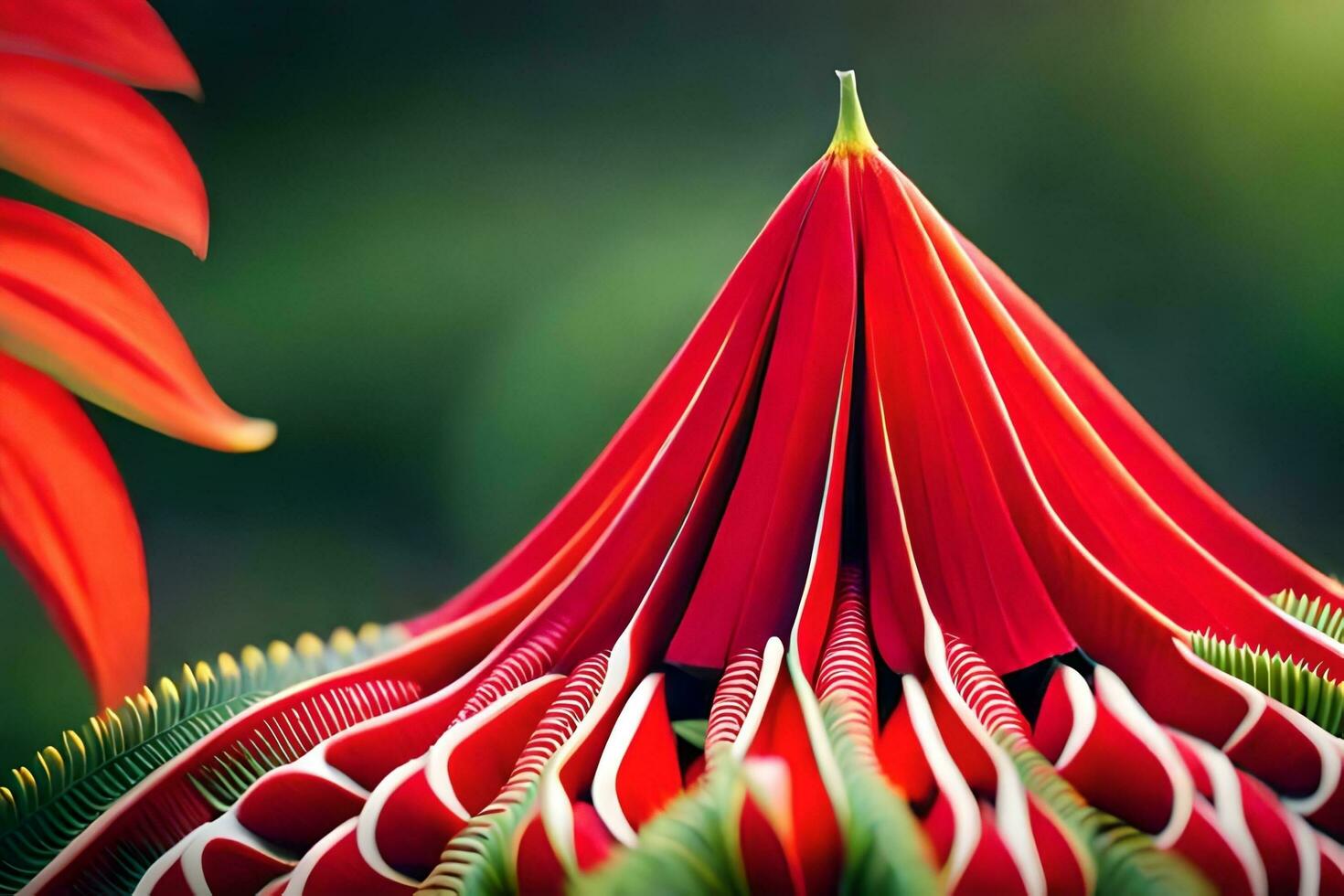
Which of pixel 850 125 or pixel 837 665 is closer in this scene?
pixel 837 665

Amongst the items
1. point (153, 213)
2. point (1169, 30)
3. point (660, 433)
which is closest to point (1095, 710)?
point (660, 433)

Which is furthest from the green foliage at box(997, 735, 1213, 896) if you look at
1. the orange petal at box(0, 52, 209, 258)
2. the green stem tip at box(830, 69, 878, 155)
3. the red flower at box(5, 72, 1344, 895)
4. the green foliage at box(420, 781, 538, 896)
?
the orange petal at box(0, 52, 209, 258)

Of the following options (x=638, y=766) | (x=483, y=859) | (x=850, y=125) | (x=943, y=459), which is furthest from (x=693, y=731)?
(x=850, y=125)

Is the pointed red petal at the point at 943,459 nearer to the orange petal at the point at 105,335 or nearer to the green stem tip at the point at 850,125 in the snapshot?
the green stem tip at the point at 850,125

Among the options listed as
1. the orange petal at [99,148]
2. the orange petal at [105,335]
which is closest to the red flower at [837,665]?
the orange petal at [105,335]

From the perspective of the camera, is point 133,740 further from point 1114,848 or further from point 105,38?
point 1114,848

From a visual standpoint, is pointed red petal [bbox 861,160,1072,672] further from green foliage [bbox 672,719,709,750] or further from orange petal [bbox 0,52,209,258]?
orange petal [bbox 0,52,209,258]

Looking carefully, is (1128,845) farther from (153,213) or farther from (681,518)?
(153,213)
